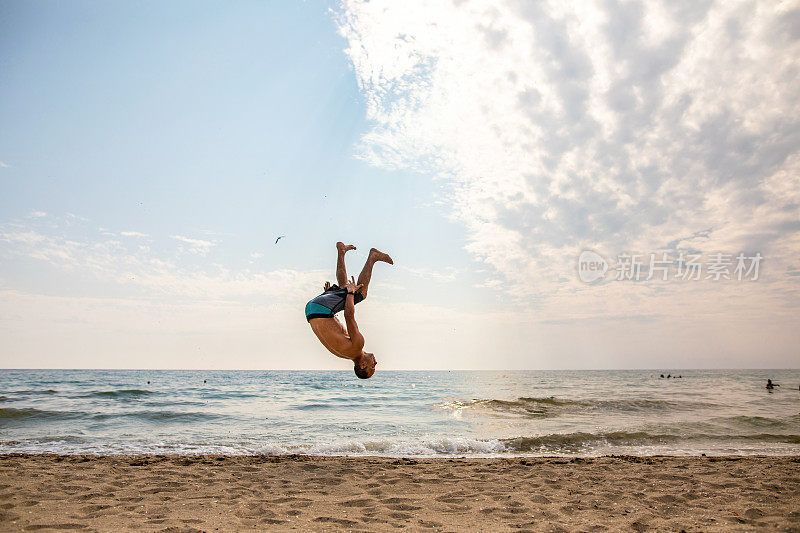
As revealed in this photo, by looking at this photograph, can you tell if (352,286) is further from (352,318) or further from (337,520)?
(337,520)

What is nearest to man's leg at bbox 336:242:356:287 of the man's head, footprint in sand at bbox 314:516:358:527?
the man's head

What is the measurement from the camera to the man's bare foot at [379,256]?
5781 mm

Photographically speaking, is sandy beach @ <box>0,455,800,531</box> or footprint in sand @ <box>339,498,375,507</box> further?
footprint in sand @ <box>339,498,375,507</box>

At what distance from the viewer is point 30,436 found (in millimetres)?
12266

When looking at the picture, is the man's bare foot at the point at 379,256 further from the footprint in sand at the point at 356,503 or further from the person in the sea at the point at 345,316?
the footprint in sand at the point at 356,503

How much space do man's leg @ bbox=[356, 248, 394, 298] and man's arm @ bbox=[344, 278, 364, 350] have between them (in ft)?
0.49

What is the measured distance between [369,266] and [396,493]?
3.63 metres

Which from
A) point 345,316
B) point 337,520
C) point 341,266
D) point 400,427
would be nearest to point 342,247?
point 341,266

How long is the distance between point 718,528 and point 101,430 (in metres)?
14.9

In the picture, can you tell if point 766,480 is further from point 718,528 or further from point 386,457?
point 386,457

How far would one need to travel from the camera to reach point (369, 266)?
5.69 meters

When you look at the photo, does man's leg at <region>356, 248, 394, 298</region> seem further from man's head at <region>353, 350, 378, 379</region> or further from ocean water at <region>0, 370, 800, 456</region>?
ocean water at <region>0, 370, 800, 456</region>

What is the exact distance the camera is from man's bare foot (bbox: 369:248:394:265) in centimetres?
578

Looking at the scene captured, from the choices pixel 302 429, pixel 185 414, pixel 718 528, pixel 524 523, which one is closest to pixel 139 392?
pixel 185 414
